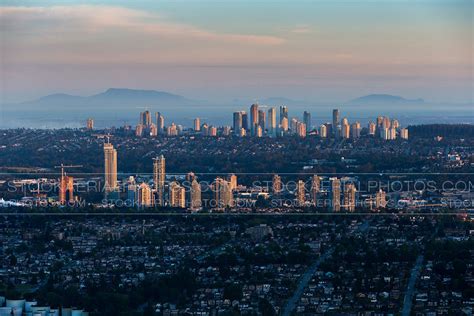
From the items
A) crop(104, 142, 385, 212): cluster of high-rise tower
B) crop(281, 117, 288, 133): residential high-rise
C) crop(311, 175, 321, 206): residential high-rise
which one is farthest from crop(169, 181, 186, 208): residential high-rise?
crop(281, 117, 288, 133): residential high-rise

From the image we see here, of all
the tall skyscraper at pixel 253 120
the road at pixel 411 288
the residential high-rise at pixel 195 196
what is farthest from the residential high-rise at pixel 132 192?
the tall skyscraper at pixel 253 120

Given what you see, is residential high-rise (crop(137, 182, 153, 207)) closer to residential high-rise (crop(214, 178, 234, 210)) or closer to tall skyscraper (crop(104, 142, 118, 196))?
tall skyscraper (crop(104, 142, 118, 196))

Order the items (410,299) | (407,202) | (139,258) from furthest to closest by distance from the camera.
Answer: (407,202)
(139,258)
(410,299)

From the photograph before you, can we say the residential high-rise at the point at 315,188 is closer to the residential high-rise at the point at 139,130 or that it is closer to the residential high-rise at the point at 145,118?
the residential high-rise at the point at 139,130

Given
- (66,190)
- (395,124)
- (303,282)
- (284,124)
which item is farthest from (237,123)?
(303,282)

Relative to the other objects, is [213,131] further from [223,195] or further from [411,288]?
[411,288]

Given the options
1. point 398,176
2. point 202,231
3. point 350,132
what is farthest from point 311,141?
point 202,231

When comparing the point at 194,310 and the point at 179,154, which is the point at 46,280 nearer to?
the point at 194,310
